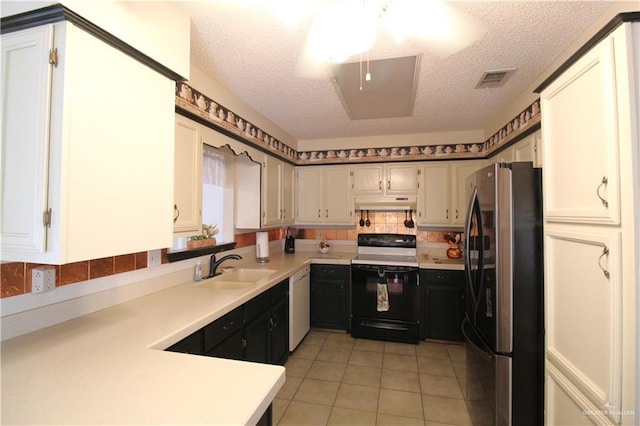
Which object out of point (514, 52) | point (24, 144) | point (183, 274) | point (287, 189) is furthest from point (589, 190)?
point (287, 189)

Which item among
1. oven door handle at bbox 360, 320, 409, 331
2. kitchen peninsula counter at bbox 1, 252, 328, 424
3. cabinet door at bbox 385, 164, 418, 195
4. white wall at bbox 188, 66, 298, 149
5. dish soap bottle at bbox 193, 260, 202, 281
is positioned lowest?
oven door handle at bbox 360, 320, 409, 331

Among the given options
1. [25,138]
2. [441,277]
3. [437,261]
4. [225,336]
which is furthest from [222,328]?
[437,261]

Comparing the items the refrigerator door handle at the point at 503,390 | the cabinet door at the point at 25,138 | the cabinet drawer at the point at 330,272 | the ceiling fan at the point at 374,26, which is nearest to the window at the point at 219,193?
the cabinet drawer at the point at 330,272

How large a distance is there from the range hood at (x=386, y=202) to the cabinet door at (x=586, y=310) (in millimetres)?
2215

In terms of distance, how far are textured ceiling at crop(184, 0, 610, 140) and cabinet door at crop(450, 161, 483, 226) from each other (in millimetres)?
604

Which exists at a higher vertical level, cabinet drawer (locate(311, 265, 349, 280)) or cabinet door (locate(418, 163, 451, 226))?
cabinet door (locate(418, 163, 451, 226))

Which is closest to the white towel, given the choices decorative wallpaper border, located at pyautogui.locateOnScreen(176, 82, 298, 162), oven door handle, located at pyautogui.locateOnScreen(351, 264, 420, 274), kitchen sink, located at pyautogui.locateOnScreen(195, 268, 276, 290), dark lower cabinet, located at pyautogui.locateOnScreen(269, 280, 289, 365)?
oven door handle, located at pyautogui.locateOnScreen(351, 264, 420, 274)

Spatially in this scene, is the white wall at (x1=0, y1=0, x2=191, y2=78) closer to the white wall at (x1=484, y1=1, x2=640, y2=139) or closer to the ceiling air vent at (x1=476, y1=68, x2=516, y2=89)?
the ceiling air vent at (x1=476, y1=68, x2=516, y2=89)

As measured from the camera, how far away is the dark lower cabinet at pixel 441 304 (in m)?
3.10

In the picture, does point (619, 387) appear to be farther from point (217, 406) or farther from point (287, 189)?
point (287, 189)

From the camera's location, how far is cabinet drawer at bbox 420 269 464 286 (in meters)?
3.09

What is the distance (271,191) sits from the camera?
3.19 m

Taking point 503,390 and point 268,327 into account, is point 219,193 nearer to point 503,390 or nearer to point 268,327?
point 268,327

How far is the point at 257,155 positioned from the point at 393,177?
1.78 metres
